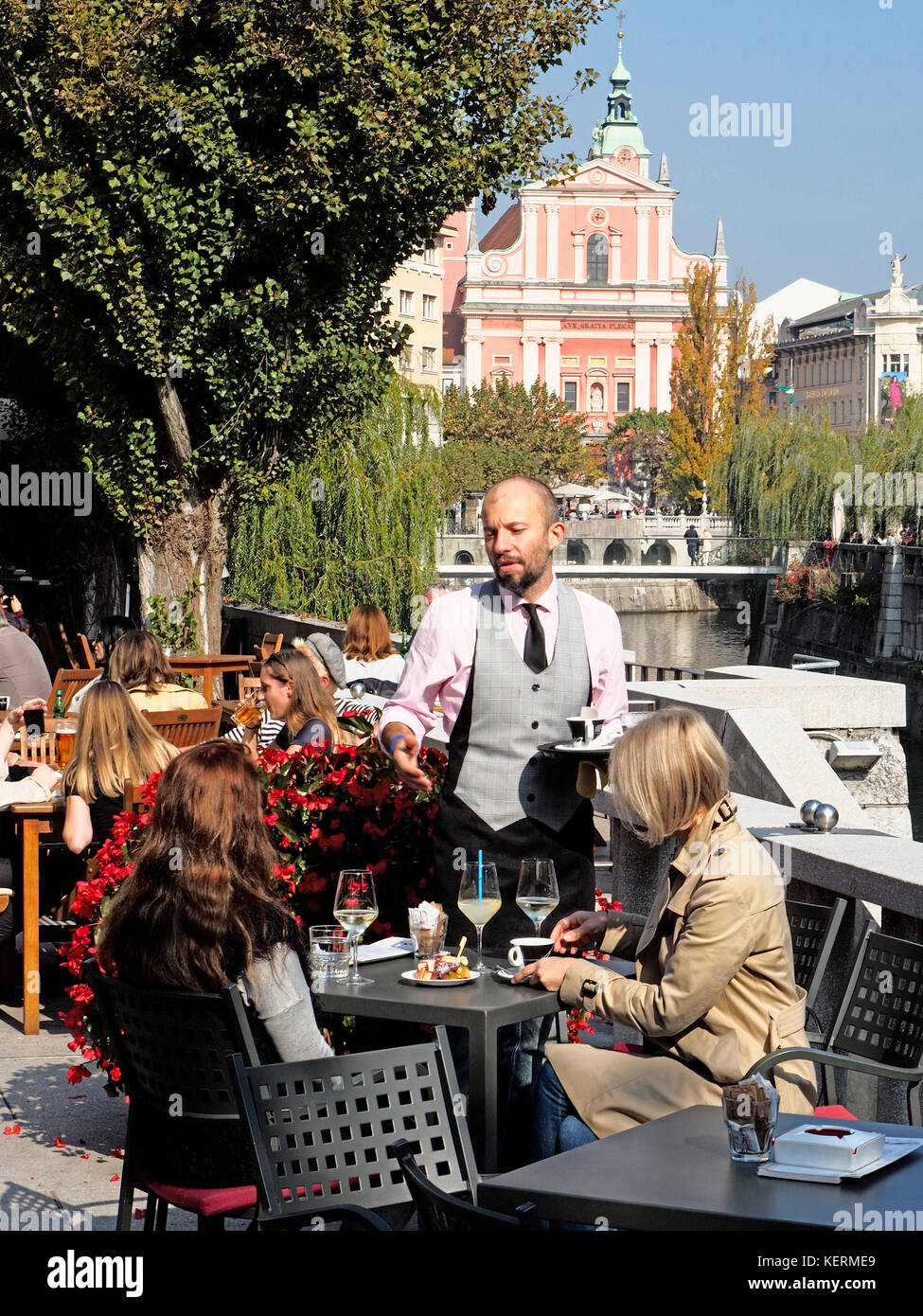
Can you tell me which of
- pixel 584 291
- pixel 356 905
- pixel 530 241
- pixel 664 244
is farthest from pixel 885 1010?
pixel 664 244

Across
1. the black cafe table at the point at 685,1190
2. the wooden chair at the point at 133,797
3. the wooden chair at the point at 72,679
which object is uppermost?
the wooden chair at the point at 72,679

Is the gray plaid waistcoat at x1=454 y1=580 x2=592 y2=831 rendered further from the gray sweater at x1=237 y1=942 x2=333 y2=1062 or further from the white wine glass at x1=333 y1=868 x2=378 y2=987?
the gray sweater at x1=237 y1=942 x2=333 y2=1062

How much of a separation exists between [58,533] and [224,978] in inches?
748

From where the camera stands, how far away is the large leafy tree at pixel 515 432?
68.8 m

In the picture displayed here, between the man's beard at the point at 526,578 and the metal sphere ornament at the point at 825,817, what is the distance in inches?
53.6

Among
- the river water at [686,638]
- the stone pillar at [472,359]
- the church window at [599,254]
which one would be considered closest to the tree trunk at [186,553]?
the river water at [686,638]

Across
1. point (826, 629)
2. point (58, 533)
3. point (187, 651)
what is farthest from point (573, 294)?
point (187, 651)

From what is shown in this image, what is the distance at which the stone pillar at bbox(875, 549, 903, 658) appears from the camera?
38.7 metres

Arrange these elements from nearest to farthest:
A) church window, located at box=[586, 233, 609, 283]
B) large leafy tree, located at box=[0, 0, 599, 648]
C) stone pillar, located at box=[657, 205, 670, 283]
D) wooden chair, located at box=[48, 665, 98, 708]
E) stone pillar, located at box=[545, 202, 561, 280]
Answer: wooden chair, located at box=[48, 665, 98, 708] → large leafy tree, located at box=[0, 0, 599, 648] → stone pillar, located at box=[545, 202, 561, 280] → church window, located at box=[586, 233, 609, 283] → stone pillar, located at box=[657, 205, 670, 283]

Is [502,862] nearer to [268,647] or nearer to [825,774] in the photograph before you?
[825,774]

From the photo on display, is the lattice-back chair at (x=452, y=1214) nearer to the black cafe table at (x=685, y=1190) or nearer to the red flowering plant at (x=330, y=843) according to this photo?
the black cafe table at (x=685, y=1190)

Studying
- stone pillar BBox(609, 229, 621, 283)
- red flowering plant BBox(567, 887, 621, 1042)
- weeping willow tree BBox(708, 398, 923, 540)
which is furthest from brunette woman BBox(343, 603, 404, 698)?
stone pillar BBox(609, 229, 621, 283)

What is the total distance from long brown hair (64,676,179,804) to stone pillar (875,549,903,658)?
112ft

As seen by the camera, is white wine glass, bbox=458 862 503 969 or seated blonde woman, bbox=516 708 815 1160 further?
white wine glass, bbox=458 862 503 969
